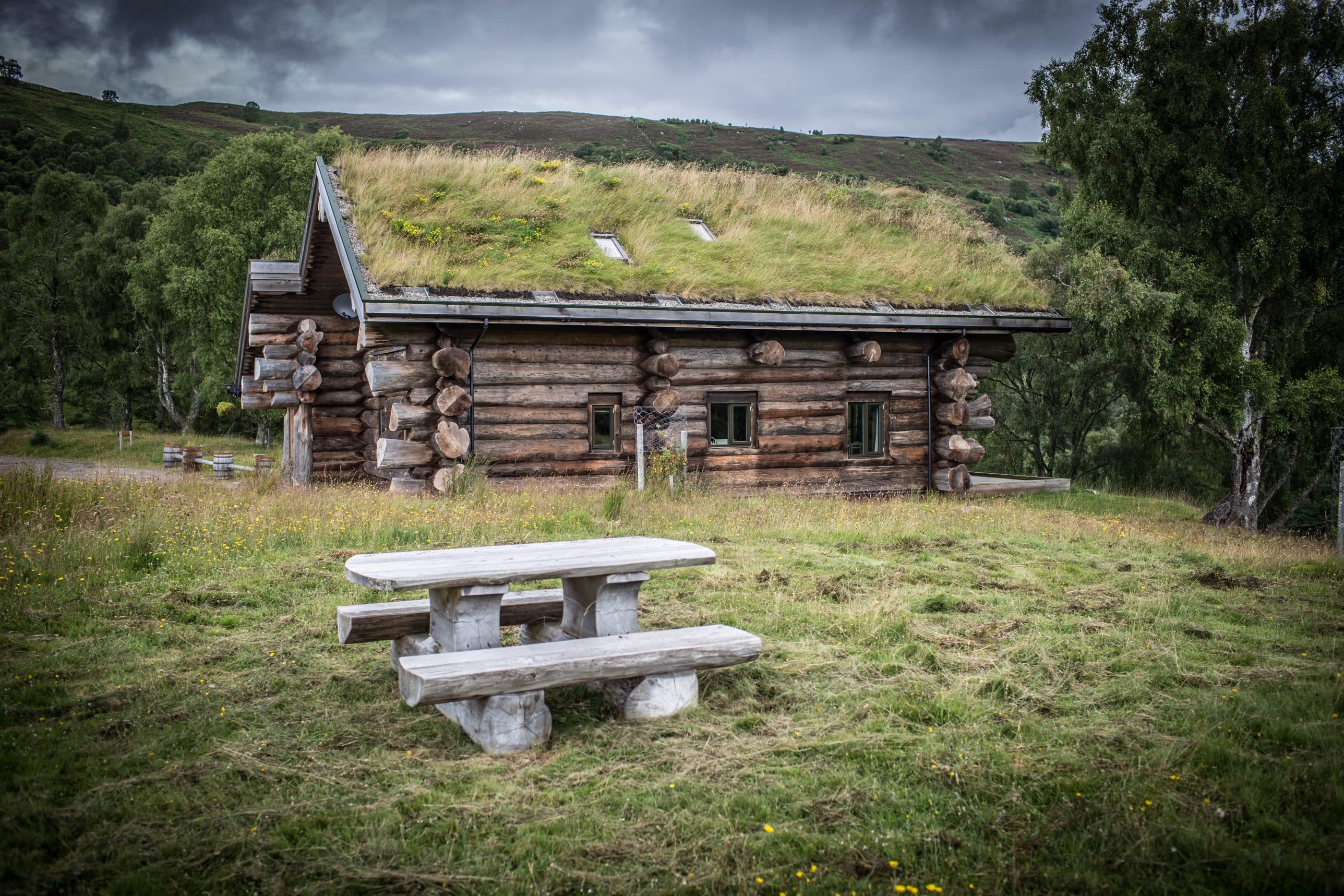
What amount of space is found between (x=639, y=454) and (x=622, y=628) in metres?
7.85

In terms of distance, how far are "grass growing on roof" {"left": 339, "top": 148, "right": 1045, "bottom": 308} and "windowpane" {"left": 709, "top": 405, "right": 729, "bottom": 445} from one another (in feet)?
6.26

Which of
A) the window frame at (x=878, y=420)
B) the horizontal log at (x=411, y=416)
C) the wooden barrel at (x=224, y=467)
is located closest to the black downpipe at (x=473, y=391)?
the horizontal log at (x=411, y=416)

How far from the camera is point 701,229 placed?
53.6 feet

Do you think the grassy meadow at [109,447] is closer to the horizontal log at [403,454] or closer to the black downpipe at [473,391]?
the horizontal log at [403,454]

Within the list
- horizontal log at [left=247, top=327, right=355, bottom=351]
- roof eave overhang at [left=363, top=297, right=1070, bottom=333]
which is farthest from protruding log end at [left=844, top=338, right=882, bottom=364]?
horizontal log at [left=247, top=327, right=355, bottom=351]

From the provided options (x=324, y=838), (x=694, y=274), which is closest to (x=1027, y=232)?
(x=694, y=274)

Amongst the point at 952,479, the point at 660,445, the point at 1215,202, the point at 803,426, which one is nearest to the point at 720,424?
the point at 660,445

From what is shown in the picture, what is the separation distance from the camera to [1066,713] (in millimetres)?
4801

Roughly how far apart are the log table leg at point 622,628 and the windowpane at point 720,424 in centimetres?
877

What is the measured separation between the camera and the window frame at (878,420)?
608 inches

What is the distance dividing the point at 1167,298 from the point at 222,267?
31.4 meters

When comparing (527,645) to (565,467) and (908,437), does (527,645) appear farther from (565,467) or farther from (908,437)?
(908,437)

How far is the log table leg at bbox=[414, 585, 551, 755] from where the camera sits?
440 cm

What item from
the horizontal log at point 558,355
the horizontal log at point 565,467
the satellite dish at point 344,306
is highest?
the satellite dish at point 344,306
